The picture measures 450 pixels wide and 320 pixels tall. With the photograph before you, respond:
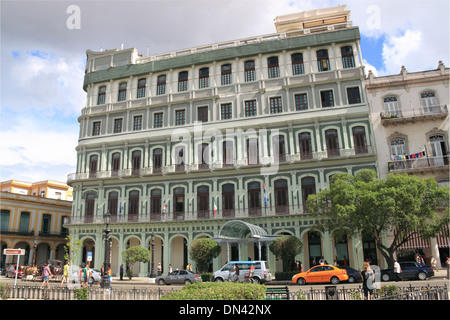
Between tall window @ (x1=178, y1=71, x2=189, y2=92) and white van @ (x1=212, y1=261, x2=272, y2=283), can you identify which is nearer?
white van @ (x1=212, y1=261, x2=272, y2=283)

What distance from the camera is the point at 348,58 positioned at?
32.0 m

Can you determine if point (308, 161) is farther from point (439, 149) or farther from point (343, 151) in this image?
point (439, 149)

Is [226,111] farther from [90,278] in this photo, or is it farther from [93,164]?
[90,278]

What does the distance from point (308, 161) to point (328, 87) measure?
6958mm

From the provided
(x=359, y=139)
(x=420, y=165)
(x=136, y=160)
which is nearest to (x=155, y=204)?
(x=136, y=160)

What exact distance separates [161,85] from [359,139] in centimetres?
1933

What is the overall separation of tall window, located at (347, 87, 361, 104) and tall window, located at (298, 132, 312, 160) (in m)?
4.54

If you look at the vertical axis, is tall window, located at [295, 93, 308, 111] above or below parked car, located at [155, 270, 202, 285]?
above

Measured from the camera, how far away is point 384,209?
21391 mm

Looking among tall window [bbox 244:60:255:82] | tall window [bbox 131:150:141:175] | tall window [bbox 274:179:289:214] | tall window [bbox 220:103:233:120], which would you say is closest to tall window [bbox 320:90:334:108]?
tall window [bbox 244:60:255:82]

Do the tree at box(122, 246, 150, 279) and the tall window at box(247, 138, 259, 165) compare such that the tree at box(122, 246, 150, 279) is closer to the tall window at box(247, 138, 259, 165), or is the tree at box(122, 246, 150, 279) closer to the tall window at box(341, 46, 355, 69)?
the tall window at box(247, 138, 259, 165)

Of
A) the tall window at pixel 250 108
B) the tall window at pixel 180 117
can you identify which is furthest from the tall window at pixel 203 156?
the tall window at pixel 250 108

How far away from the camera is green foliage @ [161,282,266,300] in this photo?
9578 millimetres

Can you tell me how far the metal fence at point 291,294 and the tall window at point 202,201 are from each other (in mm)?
17716
